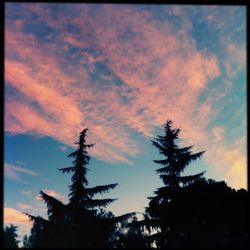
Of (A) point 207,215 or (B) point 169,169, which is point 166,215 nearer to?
(A) point 207,215

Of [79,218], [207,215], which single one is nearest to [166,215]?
[207,215]

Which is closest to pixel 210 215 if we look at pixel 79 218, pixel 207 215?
pixel 207 215

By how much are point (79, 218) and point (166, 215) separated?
31.7ft

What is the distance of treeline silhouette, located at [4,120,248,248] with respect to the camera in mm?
17031

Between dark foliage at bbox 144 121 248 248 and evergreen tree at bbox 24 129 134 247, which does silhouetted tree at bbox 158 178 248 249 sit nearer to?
dark foliage at bbox 144 121 248 248

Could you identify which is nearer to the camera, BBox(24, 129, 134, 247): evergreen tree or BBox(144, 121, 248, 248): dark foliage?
BBox(144, 121, 248, 248): dark foliage

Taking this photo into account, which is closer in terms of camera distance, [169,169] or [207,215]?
[207,215]

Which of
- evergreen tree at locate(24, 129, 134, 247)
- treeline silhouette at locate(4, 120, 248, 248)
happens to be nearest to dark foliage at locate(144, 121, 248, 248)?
treeline silhouette at locate(4, 120, 248, 248)

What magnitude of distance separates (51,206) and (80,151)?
6.07 meters

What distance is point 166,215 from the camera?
60.9 feet

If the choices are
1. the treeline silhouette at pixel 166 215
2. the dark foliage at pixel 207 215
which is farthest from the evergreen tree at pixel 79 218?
the dark foliage at pixel 207 215

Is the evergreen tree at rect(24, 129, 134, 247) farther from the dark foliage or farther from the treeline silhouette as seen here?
the dark foliage

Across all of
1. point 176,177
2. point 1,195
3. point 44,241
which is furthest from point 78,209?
point 1,195

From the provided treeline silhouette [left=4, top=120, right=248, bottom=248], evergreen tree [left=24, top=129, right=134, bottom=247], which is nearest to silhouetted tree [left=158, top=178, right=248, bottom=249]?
treeline silhouette [left=4, top=120, right=248, bottom=248]
